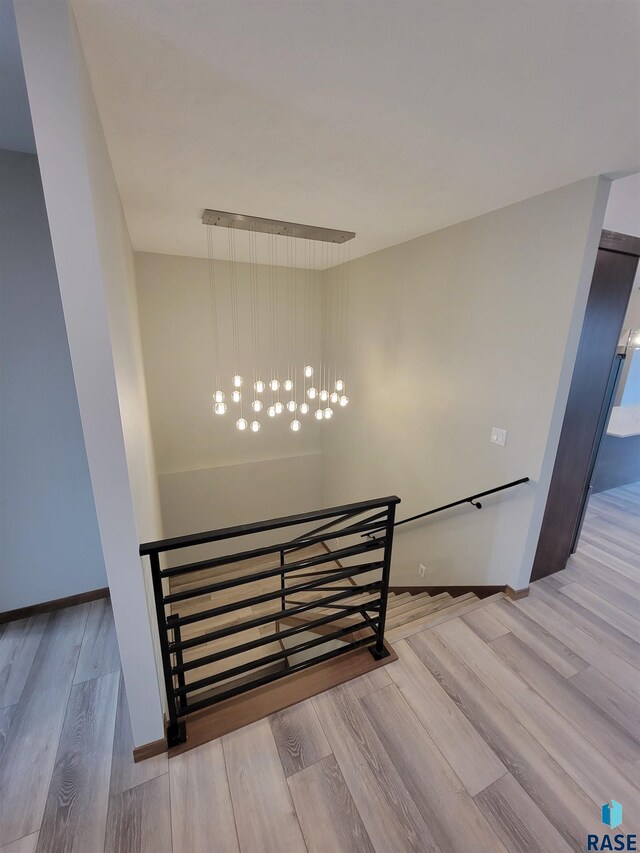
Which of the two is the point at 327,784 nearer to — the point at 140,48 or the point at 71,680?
the point at 71,680

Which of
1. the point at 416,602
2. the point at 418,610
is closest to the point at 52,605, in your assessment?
the point at 418,610

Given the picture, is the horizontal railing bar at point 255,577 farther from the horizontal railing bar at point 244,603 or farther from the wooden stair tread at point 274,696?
the wooden stair tread at point 274,696

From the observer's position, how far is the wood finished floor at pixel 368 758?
1.29 m

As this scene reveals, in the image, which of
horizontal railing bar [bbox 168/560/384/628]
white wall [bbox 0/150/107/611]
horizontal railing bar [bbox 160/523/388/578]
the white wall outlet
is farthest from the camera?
the white wall outlet

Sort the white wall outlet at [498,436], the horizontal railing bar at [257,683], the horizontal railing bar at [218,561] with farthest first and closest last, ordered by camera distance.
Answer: the white wall outlet at [498,436] → the horizontal railing bar at [257,683] → the horizontal railing bar at [218,561]

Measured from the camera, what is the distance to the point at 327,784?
4.68 ft

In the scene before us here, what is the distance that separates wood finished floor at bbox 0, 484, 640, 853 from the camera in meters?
1.29

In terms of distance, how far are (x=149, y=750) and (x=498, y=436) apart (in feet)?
8.83

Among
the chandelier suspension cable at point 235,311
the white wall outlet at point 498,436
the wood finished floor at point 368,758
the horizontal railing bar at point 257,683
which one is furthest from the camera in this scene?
the chandelier suspension cable at point 235,311

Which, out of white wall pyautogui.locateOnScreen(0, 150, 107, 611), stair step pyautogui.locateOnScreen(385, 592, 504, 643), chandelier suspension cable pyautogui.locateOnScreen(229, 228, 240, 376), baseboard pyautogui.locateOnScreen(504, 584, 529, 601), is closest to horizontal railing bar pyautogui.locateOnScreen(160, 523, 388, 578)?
stair step pyautogui.locateOnScreen(385, 592, 504, 643)

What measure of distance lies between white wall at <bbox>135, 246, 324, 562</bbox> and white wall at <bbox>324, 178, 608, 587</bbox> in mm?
1395

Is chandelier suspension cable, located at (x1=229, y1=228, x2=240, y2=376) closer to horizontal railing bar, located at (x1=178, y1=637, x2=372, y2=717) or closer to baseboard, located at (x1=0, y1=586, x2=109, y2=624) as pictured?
baseboard, located at (x1=0, y1=586, x2=109, y2=624)

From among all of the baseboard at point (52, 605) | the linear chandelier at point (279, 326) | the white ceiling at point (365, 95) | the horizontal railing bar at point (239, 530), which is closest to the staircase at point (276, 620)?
the horizontal railing bar at point (239, 530)

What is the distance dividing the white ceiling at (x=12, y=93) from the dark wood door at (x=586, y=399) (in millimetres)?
2976
